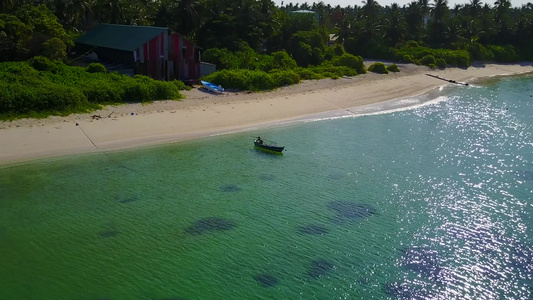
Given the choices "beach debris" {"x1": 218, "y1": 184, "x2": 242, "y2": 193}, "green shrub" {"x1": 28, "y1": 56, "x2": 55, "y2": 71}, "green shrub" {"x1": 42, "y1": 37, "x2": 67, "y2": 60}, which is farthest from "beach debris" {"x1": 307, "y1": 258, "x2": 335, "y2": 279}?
"green shrub" {"x1": 42, "y1": 37, "x2": 67, "y2": 60}

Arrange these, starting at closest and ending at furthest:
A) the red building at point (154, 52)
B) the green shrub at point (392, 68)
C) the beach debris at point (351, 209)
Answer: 1. the beach debris at point (351, 209)
2. the red building at point (154, 52)
3. the green shrub at point (392, 68)

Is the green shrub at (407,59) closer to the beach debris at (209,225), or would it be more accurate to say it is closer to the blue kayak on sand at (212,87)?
the blue kayak on sand at (212,87)

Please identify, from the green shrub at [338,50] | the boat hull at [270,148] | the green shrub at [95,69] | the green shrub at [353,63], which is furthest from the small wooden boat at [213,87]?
the green shrub at [338,50]

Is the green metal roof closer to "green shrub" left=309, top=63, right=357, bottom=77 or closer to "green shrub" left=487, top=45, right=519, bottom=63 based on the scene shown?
"green shrub" left=309, top=63, right=357, bottom=77

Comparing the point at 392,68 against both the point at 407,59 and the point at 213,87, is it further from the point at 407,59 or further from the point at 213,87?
the point at 213,87

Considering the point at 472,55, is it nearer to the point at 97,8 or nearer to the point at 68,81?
the point at 97,8

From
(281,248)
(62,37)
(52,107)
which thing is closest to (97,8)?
(62,37)
